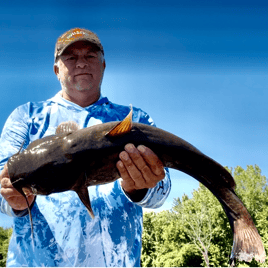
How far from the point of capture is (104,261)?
3092 mm

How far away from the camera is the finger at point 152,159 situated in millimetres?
2442

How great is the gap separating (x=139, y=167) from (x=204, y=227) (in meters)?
28.3

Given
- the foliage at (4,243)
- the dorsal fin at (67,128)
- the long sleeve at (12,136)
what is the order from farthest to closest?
the foliage at (4,243)
the long sleeve at (12,136)
the dorsal fin at (67,128)

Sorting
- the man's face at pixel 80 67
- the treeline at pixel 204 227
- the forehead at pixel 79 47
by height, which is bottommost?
the treeline at pixel 204 227

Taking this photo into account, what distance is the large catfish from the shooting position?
2234mm

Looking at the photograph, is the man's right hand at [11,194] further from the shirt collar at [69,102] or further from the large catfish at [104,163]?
the shirt collar at [69,102]

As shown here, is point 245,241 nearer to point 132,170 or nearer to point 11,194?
point 132,170

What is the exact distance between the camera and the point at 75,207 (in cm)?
311

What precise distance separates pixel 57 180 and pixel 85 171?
0.23 meters

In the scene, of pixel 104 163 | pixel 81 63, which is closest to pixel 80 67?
pixel 81 63

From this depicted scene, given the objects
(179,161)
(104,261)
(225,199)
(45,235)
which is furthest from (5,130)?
(225,199)

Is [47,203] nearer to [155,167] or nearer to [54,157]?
[54,157]

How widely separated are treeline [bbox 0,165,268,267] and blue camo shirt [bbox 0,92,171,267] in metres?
26.4

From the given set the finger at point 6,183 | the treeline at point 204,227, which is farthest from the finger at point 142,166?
the treeline at point 204,227
